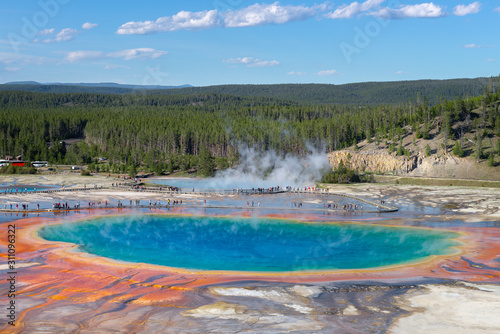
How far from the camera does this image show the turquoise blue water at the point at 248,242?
123 feet

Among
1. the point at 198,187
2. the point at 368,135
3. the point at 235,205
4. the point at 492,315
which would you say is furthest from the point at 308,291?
the point at 368,135

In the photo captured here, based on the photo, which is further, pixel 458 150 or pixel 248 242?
pixel 458 150

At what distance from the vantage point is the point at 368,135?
106 m

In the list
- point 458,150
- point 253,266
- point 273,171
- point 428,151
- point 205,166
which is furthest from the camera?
point 205,166

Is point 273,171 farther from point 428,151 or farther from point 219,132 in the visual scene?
point 219,132

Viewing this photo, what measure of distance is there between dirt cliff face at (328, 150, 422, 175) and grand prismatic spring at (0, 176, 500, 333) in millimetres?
24774

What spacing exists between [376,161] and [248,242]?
56722mm

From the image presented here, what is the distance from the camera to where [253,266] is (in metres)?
36.0

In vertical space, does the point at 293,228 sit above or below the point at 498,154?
below

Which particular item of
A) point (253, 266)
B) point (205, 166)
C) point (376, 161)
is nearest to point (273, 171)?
point (205, 166)

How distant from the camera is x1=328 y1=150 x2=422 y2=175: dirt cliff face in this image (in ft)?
295

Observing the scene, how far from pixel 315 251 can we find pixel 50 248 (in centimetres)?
2117

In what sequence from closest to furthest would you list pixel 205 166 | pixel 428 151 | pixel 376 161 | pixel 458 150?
pixel 458 150
pixel 428 151
pixel 376 161
pixel 205 166

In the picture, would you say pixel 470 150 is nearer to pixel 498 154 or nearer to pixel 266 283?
pixel 498 154
